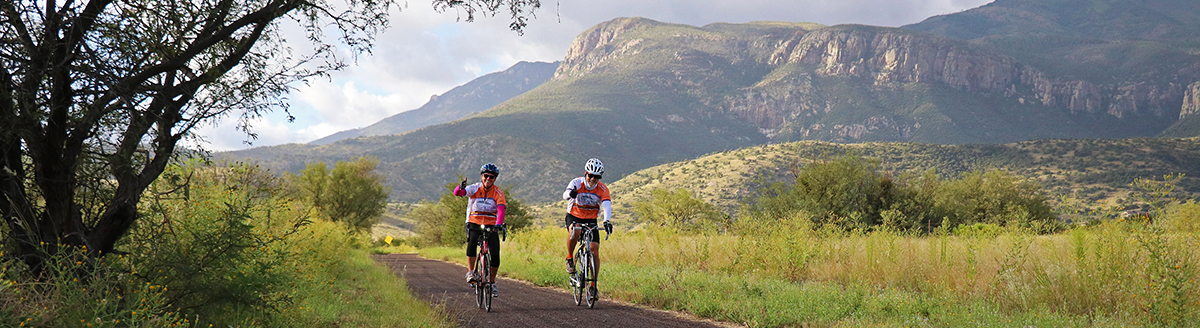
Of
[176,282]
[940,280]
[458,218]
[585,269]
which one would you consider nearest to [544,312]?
[585,269]

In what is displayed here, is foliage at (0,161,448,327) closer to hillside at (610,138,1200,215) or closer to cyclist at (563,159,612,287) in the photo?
cyclist at (563,159,612,287)

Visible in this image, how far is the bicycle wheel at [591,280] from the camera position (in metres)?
8.92

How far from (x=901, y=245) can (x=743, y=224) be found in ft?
11.0

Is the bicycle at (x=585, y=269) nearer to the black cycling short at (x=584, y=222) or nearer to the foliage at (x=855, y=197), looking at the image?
the black cycling short at (x=584, y=222)

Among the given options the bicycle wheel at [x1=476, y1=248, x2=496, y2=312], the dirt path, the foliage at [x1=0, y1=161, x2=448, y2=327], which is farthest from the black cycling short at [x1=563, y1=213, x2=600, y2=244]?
the foliage at [x1=0, y1=161, x2=448, y2=327]

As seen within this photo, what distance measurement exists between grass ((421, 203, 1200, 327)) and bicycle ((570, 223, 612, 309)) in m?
0.89

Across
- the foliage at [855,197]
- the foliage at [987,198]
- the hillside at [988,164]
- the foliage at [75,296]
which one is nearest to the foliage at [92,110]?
the foliage at [75,296]

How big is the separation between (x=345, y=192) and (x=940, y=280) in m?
41.2

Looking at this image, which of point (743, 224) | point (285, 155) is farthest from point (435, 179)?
point (743, 224)

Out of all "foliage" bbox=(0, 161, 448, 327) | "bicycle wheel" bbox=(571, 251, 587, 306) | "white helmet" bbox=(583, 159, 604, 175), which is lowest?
"bicycle wheel" bbox=(571, 251, 587, 306)

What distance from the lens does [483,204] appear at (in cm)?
948

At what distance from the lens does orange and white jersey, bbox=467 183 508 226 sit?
948 cm

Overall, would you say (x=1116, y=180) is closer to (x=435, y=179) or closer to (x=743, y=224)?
(x=743, y=224)

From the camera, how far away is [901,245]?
11047 millimetres
